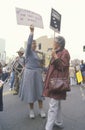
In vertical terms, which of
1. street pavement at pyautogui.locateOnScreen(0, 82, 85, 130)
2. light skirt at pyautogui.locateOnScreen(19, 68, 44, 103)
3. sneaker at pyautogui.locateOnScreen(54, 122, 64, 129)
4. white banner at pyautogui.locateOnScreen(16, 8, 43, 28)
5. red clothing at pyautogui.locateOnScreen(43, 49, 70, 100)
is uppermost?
white banner at pyautogui.locateOnScreen(16, 8, 43, 28)

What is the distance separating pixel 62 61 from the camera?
17.7ft

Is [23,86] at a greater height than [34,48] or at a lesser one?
lesser

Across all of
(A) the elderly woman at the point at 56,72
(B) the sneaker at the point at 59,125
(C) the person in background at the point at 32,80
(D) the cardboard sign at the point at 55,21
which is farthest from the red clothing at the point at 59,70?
(D) the cardboard sign at the point at 55,21

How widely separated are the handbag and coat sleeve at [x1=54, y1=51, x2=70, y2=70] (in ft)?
0.72

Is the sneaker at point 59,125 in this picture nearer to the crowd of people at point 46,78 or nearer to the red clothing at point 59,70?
the crowd of people at point 46,78

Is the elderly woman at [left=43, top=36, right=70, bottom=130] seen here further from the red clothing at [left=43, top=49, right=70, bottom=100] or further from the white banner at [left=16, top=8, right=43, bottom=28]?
the white banner at [left=16, top=8, right=43, bottom=28]

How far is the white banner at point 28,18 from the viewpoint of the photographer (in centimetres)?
665

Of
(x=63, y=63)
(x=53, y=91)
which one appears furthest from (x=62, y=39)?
(x=53, y=91)

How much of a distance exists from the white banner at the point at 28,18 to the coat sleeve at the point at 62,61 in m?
1.52

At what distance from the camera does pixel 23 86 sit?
23.1 ft

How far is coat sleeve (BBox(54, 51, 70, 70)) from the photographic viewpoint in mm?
5348

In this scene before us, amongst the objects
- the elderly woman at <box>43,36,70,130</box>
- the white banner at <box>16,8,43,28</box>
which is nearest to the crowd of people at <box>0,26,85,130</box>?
the elderly woman at <box>43,36,70,130</box>

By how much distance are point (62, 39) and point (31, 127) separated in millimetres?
1784

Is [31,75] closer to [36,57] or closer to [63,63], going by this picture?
[36,57]
